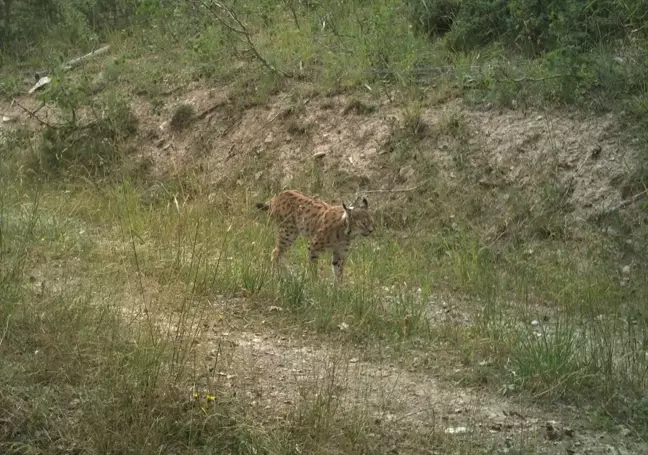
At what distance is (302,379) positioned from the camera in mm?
7336

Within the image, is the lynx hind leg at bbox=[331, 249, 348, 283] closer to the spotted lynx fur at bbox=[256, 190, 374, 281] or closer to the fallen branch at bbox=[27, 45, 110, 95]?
the spotted lynx fur at bbox=[256, 190, 374, 281]

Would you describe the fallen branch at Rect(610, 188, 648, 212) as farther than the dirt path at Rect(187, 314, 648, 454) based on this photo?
Yes

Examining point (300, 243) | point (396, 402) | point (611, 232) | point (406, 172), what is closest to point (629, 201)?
point (611, 232)

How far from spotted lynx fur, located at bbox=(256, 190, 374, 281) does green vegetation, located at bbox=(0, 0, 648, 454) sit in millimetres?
252

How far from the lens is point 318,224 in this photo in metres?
11.6

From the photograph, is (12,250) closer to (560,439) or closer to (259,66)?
(560,439)

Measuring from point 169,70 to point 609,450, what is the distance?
1217 centimetres

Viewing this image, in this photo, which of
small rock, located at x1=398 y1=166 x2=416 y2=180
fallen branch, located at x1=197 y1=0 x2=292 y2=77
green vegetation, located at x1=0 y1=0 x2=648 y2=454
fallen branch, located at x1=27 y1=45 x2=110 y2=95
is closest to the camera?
green vegetation, located at x1=0 y1=0 x2=648 y2=454

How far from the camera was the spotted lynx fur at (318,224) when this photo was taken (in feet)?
37.3

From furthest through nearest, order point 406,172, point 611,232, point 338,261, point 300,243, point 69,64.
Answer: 1. point 69,64
2. point 406,172
3. point 300,243
4. point 611,232
5. point 338,261

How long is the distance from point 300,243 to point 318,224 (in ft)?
3.18

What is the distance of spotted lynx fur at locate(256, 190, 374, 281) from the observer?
1138 centimetres

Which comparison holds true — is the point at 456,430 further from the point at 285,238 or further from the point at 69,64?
the point at 69,64

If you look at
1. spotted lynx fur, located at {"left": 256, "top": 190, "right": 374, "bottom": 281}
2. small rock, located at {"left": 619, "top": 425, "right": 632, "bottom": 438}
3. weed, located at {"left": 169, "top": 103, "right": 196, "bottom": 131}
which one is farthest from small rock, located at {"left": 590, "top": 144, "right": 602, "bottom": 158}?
weed, located at {"left": 169, "top": 103, "right": 196, "bottom": 131}
